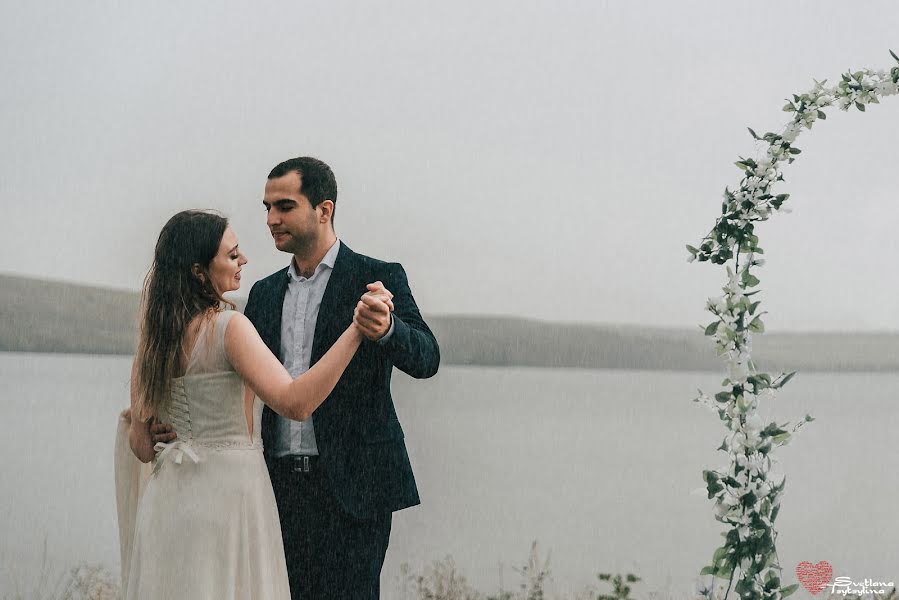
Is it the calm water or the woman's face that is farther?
the calm water

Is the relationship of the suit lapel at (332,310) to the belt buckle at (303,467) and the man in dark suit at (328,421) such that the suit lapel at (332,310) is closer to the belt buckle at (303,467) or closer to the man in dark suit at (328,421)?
the man in dark suit at (328,421)

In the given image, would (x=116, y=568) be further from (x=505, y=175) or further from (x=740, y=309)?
(x=740, y=309)

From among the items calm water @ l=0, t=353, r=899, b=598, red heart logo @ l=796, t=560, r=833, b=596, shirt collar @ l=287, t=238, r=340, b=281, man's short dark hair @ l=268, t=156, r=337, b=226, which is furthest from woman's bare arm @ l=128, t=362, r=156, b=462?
red heart logo @ l=796, t=560, r=833, b=596

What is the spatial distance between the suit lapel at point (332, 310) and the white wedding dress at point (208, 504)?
0.43 metres

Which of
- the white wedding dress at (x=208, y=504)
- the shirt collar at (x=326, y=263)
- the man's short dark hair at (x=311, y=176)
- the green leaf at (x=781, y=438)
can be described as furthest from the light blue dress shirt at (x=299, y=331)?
the green leaf at (x=781, y=438)

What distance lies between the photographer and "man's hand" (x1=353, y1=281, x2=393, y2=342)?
7.21ft

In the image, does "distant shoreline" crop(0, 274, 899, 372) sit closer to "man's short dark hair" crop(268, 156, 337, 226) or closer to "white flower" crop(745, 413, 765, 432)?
"man's short dark hair" crop(268, 156, 337, 226)

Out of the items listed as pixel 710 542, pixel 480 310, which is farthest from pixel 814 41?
pixel 710 542

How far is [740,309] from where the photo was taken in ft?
7.43

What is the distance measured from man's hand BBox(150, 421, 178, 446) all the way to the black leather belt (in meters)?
0.41

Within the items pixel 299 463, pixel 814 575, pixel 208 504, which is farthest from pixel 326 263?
pixel 814 575

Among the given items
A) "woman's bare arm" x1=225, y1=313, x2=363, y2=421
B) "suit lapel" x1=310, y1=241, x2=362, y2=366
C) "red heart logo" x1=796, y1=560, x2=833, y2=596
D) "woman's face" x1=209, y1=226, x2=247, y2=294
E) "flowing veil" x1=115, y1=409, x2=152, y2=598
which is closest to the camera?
"woman's bare arm" x1=225, y1=313, x2=363, y2=421

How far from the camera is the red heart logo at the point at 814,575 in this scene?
11.3ft

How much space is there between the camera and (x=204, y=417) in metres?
2.26
